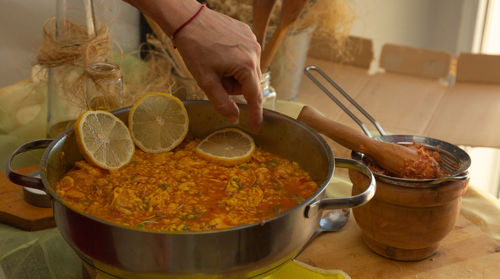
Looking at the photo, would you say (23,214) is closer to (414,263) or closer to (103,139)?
(103,139)

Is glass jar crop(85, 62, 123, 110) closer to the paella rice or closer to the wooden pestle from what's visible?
the paella rice

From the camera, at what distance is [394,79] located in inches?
90.7

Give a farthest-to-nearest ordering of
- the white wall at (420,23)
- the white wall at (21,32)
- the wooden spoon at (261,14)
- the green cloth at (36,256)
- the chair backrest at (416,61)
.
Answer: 1. the white wall at (420,23)
2. the chair backrest at (416,61)
3. the white wall at (21,32)
4. the wooden spoon at (261,14)
5. the green cloth at (36,256)

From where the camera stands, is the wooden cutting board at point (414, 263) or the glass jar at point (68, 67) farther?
the glass jar at point (68, 67)

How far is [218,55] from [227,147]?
360mm

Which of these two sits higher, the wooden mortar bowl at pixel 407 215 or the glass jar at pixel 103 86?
the glass jar at pixel 103 86

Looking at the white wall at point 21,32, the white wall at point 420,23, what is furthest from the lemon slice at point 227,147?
the white wall at point 420,23

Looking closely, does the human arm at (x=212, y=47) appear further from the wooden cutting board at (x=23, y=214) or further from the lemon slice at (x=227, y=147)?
the wooden cutting board at (x=23, y=214)

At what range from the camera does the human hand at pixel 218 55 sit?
0.96 meters

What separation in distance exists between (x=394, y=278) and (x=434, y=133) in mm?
873

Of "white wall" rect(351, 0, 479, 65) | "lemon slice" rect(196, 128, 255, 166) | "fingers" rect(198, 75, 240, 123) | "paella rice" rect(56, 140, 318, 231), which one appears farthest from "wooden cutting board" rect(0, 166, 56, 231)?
"white wall" rect(351, 0, 479, 65)

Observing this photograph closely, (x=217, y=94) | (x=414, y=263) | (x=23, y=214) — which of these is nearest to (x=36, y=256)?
(x=23, y=214)

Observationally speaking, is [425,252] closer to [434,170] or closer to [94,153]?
[434,170]

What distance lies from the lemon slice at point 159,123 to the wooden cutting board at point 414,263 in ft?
1.34
